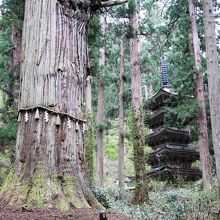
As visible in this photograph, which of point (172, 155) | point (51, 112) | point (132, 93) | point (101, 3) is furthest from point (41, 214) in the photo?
point (172, 155)

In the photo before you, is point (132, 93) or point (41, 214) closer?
point (41, 214)

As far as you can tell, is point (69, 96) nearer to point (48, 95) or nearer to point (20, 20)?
point (48, 95)

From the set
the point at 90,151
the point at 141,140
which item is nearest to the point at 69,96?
the point at 141,140

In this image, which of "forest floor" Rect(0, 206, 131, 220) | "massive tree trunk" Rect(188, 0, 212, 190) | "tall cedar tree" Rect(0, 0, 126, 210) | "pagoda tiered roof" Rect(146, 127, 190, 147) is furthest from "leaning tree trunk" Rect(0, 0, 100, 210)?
"pagoda tiered roof" Rect(146, 127, 190, 147)

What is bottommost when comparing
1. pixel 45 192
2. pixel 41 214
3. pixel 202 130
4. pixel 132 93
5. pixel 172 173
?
pixel 41 214

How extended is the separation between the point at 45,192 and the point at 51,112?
0.92m

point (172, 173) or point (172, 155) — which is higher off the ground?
point (172, 155)

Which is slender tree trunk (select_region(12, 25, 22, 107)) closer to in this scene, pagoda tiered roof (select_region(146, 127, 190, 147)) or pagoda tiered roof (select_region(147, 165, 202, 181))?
pagoda tiered roof (select_region(146, 127, 190, 147))

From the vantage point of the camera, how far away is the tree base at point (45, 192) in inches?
138

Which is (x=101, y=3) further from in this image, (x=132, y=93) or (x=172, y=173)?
(x=172, y=173)

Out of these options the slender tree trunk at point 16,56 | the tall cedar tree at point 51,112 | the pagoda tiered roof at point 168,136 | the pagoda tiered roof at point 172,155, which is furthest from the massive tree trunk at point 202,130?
the tall cedar tree at point 51,112

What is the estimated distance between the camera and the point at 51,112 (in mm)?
3924

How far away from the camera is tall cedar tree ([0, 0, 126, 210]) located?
3.65 m

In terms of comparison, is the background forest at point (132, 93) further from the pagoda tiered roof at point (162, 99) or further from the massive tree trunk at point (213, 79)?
the massive tree trunk at point (213, 79)
